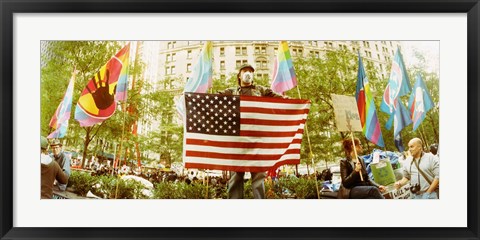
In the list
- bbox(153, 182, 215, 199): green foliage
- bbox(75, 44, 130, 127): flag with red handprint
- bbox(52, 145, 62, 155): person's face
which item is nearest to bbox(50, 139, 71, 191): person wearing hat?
bbox(52, 145, 62, 155): person's face

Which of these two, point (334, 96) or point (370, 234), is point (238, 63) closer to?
point (334, 96)

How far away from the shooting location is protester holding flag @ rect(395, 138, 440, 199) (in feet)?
11.8

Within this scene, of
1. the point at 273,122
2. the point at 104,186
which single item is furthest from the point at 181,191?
the point at 273,122

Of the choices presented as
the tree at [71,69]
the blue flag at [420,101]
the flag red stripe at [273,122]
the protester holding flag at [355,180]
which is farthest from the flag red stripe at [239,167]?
the blue flag at [420,101]

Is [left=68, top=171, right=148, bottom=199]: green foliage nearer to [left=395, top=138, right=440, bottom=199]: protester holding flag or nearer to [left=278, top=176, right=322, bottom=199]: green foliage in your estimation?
[left=278, top=176, right=322, bottom=199]: green foliage

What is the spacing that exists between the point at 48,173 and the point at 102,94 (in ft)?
2.43

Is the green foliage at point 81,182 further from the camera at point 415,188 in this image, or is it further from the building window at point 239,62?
the camera at point 415,188

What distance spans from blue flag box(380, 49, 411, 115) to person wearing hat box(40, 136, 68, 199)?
8.64 feet

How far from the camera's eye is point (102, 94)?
3.72 meters
